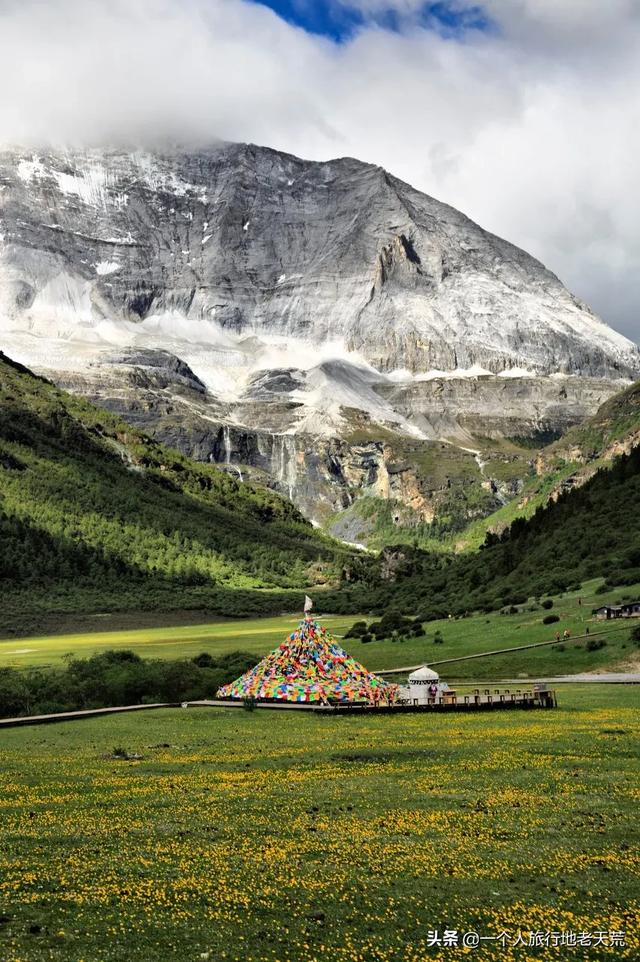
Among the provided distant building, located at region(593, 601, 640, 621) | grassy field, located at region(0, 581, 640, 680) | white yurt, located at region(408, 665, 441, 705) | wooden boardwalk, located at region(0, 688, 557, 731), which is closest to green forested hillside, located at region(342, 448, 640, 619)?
grassy field, located at region(0, 581, 640, 680)

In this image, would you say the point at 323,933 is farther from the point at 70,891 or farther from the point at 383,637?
the point at 383,637

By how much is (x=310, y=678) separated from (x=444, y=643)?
136ft

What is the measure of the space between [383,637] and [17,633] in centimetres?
6653

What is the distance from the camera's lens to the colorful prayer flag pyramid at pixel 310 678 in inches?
2063

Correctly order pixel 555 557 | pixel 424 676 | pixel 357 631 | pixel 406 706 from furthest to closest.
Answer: pixel 555 557 → pixel 357 631 → pixel 424 676 → pixel 406 706

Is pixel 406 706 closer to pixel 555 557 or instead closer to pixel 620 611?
pixel 620 611

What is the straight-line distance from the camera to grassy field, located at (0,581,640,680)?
73.0 meters

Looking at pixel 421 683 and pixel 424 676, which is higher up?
pixel 424 676

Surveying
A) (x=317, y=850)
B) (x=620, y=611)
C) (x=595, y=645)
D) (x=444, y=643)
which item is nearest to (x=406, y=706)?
(x=595, y=645)

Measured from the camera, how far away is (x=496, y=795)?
82.6 feet

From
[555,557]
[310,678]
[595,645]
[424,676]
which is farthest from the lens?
[555,557]

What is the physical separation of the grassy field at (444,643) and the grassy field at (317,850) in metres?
38.7

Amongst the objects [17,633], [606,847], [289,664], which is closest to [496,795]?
[606,847]

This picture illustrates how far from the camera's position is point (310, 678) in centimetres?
5350
